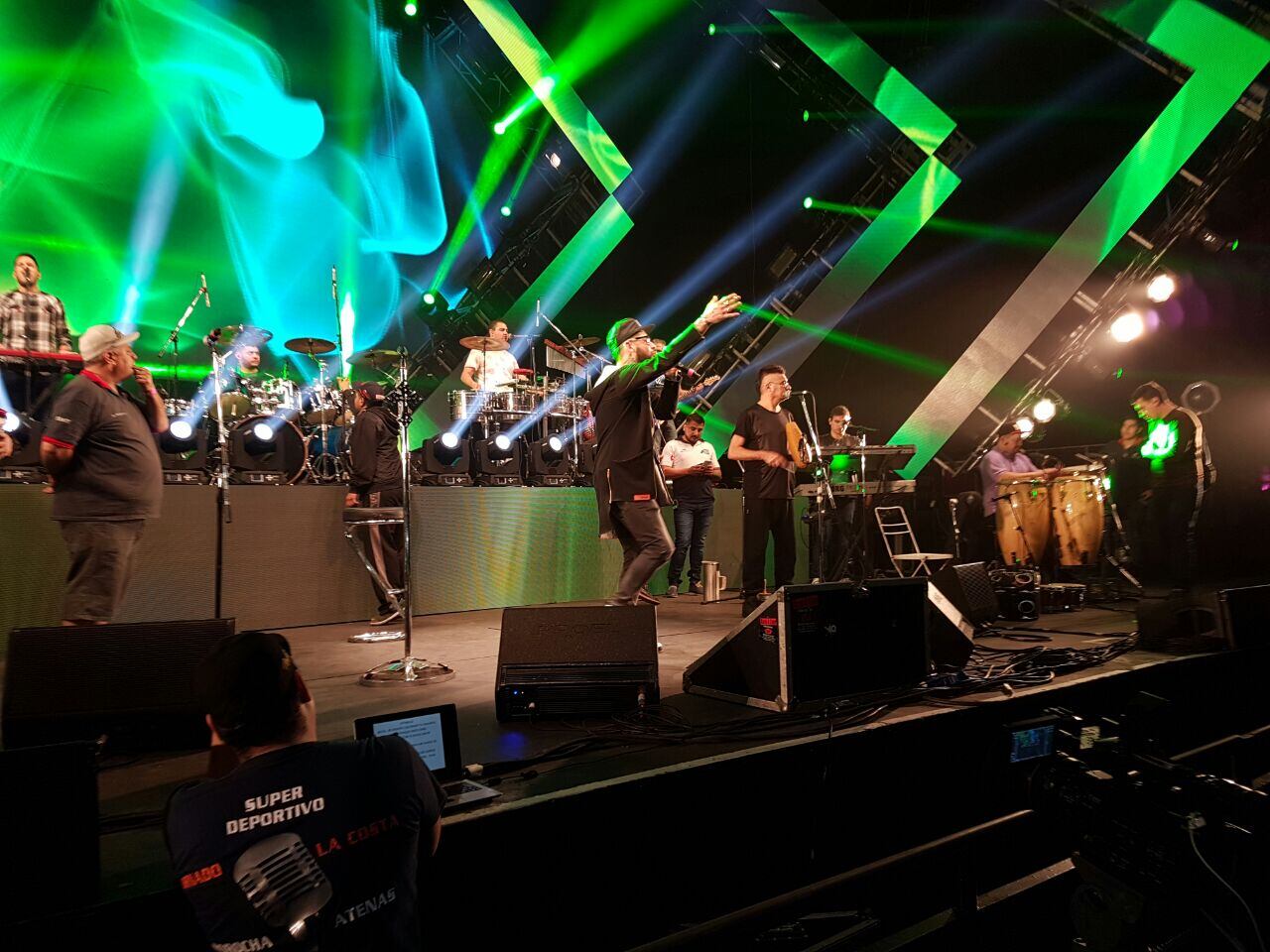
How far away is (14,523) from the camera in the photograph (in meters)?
4.91

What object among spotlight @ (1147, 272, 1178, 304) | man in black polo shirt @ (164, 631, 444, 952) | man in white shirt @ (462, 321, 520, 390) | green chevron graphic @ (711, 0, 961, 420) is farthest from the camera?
green chevron graphic @ (711, 0, 961, 420)

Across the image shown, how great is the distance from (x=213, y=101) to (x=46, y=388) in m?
5.05

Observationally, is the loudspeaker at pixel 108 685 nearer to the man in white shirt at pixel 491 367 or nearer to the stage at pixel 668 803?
the stage at pixel 668 803

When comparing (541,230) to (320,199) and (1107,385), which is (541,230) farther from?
(1107,385)

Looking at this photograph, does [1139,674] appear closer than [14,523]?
Yes

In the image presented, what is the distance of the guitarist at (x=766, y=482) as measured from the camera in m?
5.72

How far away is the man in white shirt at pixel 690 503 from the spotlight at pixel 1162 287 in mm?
5916

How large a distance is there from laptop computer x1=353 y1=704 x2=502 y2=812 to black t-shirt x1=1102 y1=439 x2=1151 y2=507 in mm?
7417

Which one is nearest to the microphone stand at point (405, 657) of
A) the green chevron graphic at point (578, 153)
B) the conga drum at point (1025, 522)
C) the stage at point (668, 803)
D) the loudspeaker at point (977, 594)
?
the stage at point (668, 803)

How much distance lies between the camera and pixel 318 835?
4.33ft

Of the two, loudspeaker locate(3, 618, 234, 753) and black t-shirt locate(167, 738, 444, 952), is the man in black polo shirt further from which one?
loudspeaker locate(3, 618, 234, 753)

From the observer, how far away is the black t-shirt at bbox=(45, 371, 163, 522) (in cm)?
351

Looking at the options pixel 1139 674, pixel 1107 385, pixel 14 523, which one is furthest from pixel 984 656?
pixel 1107 385

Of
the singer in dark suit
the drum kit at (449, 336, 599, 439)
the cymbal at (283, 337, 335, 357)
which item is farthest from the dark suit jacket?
the cymbal at (283, 337, 335, 357)
